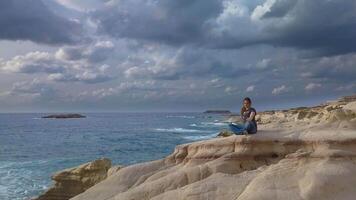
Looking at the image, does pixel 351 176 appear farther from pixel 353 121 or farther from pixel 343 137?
pixel 353 121

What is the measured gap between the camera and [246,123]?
17.0 meters

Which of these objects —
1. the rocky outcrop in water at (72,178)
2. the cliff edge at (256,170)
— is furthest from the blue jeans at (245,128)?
the rocky outcrop in water at (72,178)

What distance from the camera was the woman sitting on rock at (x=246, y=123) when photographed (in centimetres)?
→ 1688

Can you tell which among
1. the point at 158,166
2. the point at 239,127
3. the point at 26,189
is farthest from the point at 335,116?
the point at 26,189

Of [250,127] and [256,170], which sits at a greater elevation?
[250,127]

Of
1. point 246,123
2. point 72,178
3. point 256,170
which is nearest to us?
point 256,170

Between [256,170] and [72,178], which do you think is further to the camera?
[72,178]

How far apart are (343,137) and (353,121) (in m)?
2.56

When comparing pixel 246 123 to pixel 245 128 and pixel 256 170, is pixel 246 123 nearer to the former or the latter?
pixel 245 128

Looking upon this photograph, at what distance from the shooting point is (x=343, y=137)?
14.4 meters

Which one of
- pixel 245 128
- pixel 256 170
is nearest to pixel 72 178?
pixel 245 128

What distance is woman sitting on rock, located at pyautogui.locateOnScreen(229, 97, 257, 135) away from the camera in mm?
16875

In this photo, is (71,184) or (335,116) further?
(71,184)

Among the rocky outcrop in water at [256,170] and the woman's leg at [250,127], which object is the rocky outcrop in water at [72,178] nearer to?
the rocky outcrop in water at [256,170]
